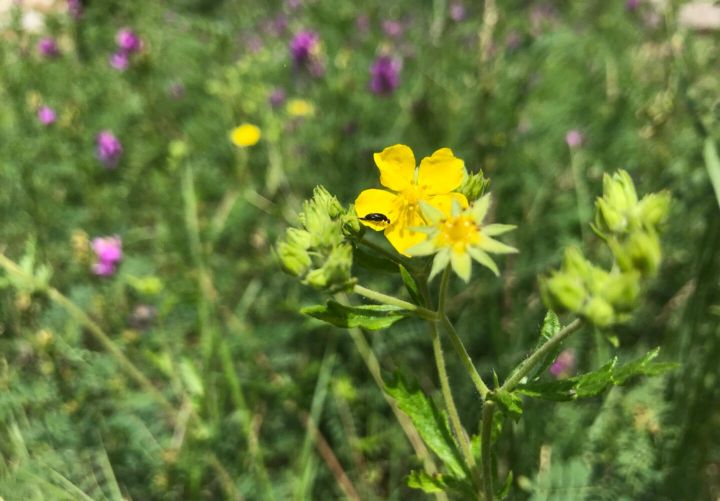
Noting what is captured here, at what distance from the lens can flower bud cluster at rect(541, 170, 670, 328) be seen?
792 millimetres

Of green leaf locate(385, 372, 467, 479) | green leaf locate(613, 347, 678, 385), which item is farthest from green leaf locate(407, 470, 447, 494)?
green leaf locate(613, 347, 678, 385)

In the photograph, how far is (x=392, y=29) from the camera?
4.42 m

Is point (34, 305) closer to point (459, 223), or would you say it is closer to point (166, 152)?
point (166, 152)

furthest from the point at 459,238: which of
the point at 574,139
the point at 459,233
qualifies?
the point at 574,139

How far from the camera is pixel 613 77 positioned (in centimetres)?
299

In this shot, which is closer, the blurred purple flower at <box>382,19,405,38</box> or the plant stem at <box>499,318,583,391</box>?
the plant stem at <box>499,318,583,391</box>

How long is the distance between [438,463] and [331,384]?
2.10 feet

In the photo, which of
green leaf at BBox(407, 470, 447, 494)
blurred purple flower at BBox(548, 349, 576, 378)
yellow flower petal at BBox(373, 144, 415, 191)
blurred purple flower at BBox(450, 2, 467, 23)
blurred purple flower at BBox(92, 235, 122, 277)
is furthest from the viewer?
blurred purple flower at BBox(450, 2, 467, 23)

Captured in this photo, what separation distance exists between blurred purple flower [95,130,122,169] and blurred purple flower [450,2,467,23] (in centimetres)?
198

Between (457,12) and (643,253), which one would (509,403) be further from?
(457,12)

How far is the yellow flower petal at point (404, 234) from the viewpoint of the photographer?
1.06 m

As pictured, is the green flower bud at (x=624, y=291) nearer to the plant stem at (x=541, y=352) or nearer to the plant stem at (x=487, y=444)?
the plant stem at (x=541, y=352)

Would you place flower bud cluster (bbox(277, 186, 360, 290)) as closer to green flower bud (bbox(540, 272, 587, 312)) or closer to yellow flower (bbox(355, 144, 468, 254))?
yellow flower (bbox(355, 144, 468, 254))

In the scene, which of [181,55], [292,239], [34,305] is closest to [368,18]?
[181,55]
